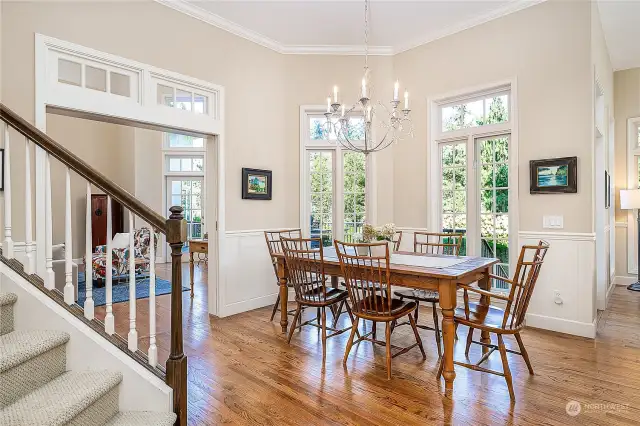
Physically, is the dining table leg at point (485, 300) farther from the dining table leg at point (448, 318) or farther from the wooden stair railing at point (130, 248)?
the wooden stair railing at point (130, 248)

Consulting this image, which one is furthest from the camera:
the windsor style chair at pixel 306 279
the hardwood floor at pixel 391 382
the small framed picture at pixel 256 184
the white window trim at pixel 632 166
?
the white window trim at pixel 632 166

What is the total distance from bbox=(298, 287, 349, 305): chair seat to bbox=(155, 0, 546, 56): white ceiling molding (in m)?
3.20

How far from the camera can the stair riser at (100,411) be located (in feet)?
5.41

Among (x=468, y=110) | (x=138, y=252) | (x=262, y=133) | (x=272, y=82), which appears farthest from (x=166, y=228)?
(x=138, y=252)

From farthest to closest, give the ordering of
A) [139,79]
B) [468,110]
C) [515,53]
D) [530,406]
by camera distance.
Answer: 1. [468,110]
2. [515,53]
3. [139,79]
4. [530,406]

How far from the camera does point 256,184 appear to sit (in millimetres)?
4680

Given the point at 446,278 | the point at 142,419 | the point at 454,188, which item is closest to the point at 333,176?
the point at 454,188

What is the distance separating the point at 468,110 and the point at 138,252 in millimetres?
5887

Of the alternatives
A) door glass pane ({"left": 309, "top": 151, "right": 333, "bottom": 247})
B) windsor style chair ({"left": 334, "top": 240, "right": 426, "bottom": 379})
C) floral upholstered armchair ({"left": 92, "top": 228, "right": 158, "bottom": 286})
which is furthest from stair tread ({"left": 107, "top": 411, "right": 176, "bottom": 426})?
floral upholstered armchair ({"left": 92, "top": 228, "right": 158, "bottom": 286})

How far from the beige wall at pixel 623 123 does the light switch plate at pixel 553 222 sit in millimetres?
2817

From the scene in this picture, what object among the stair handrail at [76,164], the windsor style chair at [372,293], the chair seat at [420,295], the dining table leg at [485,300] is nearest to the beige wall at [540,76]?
the dining table leg at [485,300]

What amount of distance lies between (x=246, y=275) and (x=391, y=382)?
2444mm

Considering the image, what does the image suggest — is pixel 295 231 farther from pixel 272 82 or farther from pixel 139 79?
pixel 139 79

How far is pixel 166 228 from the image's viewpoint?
1.95 meters
